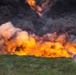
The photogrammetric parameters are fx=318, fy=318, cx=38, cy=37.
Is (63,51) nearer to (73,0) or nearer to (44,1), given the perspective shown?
(73,0)

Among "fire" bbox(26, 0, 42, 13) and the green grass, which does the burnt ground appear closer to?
"fire" bbox(26, 0, 42, 13)

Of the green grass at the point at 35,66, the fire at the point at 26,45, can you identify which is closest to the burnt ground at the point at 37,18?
the fire at the point at 26,45

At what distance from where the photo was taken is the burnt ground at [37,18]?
36.8m

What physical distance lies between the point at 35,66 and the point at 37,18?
24.7 metres

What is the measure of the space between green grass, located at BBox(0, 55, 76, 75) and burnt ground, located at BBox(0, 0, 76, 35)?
1749 centimetres

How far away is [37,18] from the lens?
4059 cm

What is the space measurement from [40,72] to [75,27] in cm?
2345

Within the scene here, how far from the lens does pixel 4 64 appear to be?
16578 mm

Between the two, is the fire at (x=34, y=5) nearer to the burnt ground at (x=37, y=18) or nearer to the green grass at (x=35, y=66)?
the burnt ground at (x=37, y=18)

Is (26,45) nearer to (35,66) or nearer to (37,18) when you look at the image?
(37,18)

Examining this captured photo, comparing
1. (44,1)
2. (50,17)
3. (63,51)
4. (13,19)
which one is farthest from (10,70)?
(44,1)

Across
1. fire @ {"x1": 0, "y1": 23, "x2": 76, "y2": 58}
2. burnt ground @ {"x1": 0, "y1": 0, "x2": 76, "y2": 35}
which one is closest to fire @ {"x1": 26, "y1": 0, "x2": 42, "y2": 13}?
burnt ground @ {"x1": 0, "y1": 0, "x2": 76, "y2": 35}

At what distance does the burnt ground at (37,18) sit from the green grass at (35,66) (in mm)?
17487

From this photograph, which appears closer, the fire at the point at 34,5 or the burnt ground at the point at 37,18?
the burnt ground at the point at 37,18
